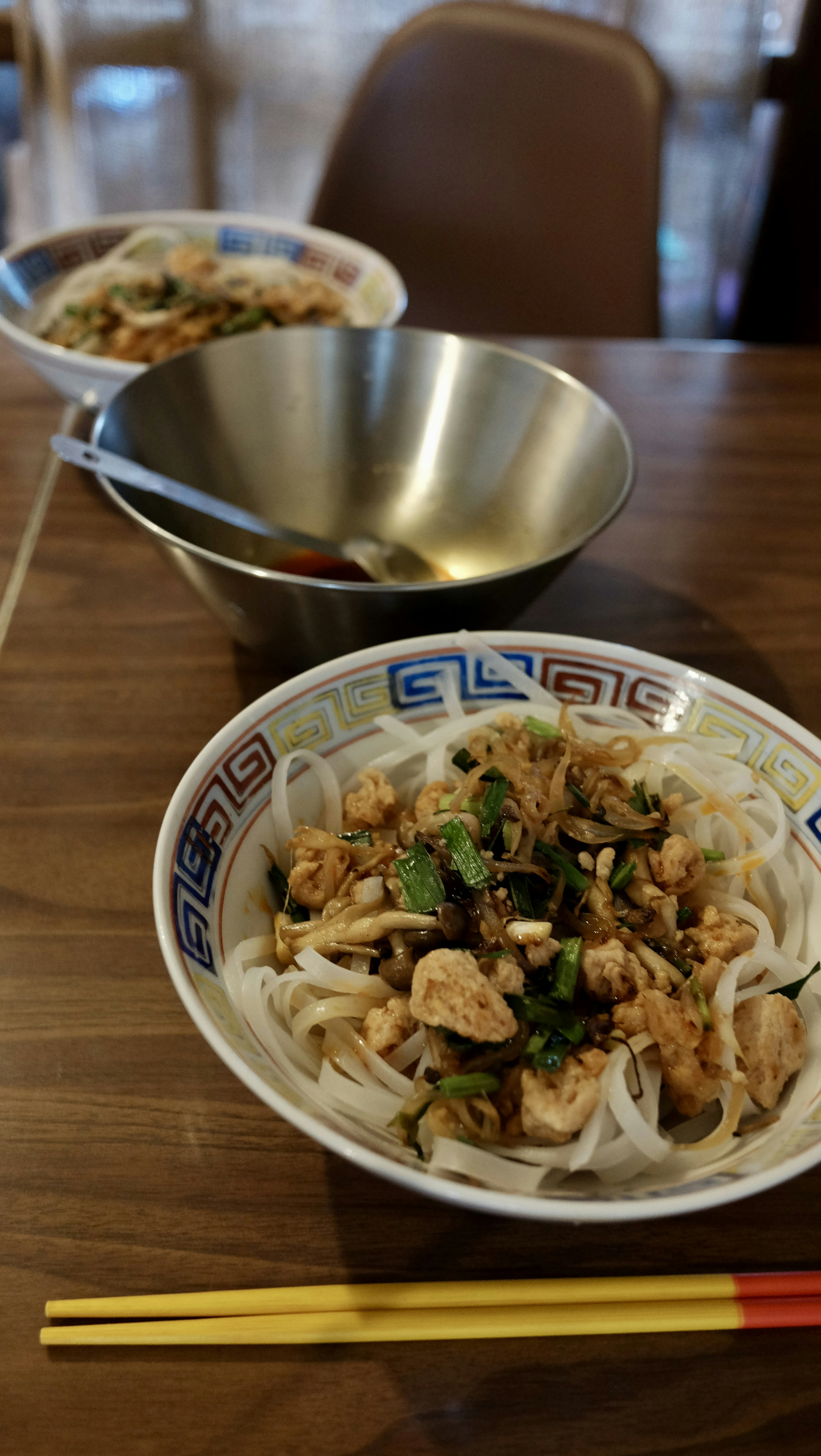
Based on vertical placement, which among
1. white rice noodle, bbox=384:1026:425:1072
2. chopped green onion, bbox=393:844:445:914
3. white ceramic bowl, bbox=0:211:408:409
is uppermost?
white ceramic bowl, bbox=0:211:408:409

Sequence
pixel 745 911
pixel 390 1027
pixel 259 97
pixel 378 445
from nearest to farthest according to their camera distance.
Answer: pixel 390 1027 < pixel 745 911 < pixel 378 445 < pixel 259 97

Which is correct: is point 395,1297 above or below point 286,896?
below

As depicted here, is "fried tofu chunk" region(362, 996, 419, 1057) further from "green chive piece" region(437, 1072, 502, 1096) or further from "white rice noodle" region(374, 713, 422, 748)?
"white rice noodle" region(374, 713, 422, 748)

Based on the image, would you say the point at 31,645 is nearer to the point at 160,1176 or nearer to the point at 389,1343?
the point at 160,1176

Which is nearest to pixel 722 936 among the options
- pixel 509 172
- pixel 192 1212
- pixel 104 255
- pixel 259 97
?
pixel 192 1212

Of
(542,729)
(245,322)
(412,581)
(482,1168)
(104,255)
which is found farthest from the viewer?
(104,255)

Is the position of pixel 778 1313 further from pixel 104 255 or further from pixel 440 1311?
pixel 104 255

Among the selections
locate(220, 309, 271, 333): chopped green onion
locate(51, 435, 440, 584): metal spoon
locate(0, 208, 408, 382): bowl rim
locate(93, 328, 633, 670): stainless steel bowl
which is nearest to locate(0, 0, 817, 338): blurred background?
locate(0, 208, 408, 382): bowl rim
